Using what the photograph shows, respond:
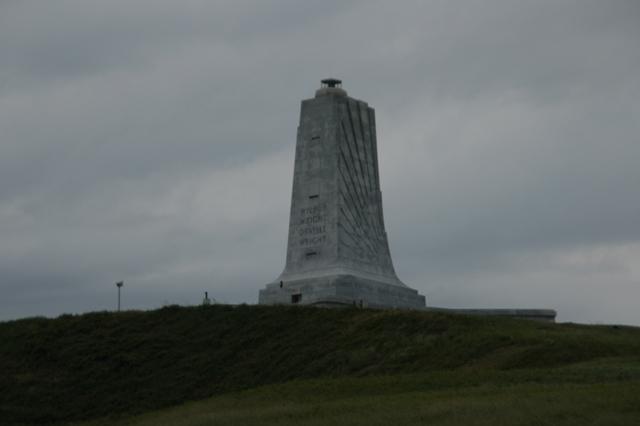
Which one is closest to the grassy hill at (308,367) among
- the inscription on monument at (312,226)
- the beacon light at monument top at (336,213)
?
the beacon light at monument top at (336,213)

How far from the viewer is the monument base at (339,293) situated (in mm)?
38812

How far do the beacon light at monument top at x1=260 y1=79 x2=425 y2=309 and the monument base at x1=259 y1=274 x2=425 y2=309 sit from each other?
34 mm

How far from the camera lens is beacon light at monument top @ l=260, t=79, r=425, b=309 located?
4062cm

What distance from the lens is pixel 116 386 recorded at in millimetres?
32188

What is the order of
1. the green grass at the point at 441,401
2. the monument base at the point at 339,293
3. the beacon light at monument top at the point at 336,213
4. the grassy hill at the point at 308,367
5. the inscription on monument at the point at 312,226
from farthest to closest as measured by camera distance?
the inscription on monument at the point at 312,226, the beacon light at monument top at the point at 336,213, the monument base at the point at 339,293, the grassy hill at the point at 308,367, the green grass at the point at 441,401

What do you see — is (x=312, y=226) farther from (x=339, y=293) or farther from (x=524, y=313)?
(x=524, y=313)

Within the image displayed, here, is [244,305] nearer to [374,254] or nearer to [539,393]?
[374,254]

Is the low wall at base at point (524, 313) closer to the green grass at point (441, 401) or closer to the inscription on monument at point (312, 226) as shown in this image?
the inscription on monument at point (312, 226)

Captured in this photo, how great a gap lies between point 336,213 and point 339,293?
3.36 m

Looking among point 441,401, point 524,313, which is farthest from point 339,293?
point 441,401

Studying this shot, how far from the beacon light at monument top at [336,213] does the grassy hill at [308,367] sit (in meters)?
3.90

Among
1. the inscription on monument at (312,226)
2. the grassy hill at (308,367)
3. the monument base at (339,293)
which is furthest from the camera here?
the inscription on monument at (312,226)

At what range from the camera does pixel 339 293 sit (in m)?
39.2

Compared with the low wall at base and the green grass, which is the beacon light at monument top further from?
the green grass
